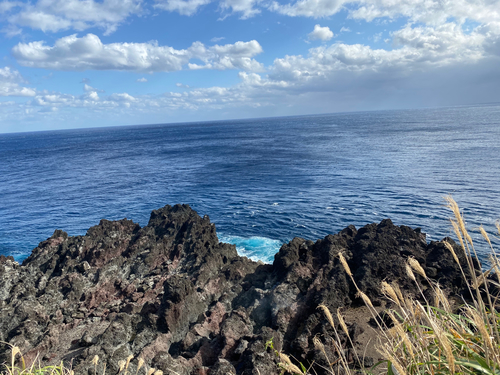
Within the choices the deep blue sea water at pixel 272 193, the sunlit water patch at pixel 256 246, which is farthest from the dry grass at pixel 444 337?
the deep blue sea water at pixel 272 193

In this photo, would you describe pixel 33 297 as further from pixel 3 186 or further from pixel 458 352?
pixel 3 186

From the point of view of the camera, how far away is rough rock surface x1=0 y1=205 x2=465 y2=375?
506 inches

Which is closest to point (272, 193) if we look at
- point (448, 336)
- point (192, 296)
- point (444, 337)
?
point (192, 296)

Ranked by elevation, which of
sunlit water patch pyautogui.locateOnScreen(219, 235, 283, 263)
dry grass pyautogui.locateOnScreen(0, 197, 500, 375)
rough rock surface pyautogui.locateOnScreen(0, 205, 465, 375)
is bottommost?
sunlit water patch pyautogui.locateOnScreen(219, 235, 283, 263)

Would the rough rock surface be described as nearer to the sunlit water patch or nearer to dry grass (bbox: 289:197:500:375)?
the sunlit water patch

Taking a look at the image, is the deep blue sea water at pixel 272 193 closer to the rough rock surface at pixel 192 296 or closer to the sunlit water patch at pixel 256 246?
the sunlit water patch at pixel 256 246

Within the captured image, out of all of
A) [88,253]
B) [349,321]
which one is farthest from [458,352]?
[88,253]

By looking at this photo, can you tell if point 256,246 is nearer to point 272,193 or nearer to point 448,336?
point 272,193

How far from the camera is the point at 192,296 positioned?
16891 millimetres

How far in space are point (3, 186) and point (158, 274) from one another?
2321 inches

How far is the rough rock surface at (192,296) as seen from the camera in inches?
506

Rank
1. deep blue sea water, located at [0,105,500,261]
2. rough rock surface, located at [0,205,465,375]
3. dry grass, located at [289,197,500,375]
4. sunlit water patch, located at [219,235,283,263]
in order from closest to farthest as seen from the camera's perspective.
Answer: dry grass, located at [289,197,500,375] → rough rock surface, located at [0,205,465,375] → sunlit water patch, located at [219,235,283,263] → deep blue sea water, located at [0,105,500,261]

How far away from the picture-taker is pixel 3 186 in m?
62.1

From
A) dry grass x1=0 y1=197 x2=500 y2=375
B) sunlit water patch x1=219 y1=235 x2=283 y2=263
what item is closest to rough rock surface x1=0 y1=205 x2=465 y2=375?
sunlit water patch x1=219 y1=235 x2=283 y2=263
